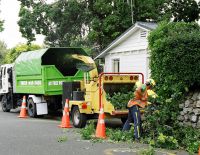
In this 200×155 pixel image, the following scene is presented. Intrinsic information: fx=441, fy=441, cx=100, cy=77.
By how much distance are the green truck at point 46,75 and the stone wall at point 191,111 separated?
209 inches

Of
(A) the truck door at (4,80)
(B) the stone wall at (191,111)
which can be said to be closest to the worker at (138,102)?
(B) the stone wall at (191,111)

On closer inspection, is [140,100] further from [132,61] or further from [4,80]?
[132,61]

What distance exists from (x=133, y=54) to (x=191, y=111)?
14.8 meters

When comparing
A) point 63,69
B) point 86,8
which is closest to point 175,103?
point 63,69

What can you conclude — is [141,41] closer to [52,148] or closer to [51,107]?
[51,107]

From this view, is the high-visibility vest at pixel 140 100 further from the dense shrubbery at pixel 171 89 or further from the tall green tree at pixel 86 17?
the tall green tree at pixel 86 17

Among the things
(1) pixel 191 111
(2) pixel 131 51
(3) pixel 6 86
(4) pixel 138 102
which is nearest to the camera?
(4) pixel 138 102

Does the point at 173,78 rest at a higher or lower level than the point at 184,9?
lower

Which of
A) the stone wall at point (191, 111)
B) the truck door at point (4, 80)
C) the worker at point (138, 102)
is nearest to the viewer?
the worker at point (138, 102)

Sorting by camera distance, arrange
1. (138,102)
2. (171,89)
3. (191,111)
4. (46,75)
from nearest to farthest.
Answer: (138,102)
(191,111)
(171,89)
(46,75)

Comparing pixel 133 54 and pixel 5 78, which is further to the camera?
pixel 133 54

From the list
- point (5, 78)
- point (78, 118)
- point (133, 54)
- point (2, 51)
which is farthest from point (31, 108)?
point (2, 51)

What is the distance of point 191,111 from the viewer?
12.0m

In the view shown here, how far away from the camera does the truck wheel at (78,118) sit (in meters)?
14.6
